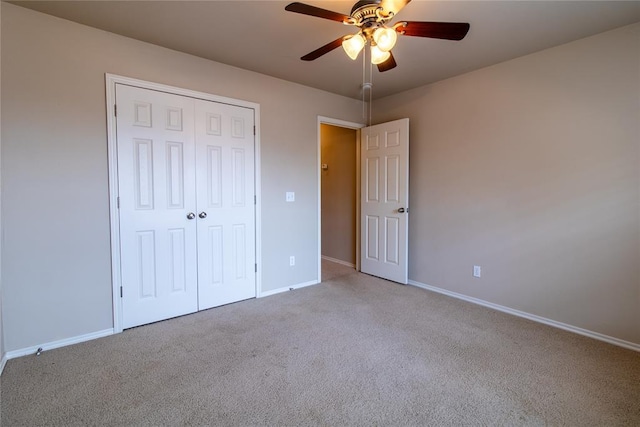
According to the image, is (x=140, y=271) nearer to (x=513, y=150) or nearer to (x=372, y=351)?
(x=372, y=351)

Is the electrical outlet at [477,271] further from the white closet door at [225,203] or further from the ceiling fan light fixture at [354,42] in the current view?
the ceiling fan light fixture at [354,42]

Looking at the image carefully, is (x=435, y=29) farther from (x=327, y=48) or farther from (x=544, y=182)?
(x=544, y=182)

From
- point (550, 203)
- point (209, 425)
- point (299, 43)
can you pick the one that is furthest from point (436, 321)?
point (299, 43)

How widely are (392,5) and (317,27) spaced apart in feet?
2.95

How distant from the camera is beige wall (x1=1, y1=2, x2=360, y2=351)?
2086mm

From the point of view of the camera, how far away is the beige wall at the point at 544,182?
231 centimetres

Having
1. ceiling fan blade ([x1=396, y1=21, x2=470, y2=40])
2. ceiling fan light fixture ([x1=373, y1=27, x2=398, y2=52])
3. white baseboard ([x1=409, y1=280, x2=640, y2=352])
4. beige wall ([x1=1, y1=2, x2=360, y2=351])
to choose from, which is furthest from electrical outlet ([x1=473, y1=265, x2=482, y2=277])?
beige wall ([x1=1, y1=2, x2=360, y2=351])

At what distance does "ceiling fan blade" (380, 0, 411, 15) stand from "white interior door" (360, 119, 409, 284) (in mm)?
2110

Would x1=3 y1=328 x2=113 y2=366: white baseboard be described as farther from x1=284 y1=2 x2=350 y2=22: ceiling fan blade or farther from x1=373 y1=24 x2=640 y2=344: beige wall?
x1=373 y1=24 x2=640 y2=344: beige wall

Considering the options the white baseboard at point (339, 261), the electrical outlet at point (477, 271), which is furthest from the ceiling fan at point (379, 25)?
the white baseboard at point (339, 261)

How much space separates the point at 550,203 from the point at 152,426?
3.35 metres

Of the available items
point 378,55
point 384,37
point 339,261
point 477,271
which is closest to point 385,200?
point 477,271

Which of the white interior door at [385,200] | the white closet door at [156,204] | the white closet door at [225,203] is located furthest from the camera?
the white interior door at [385,200]

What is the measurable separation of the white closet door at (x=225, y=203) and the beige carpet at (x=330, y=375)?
1.29ft
